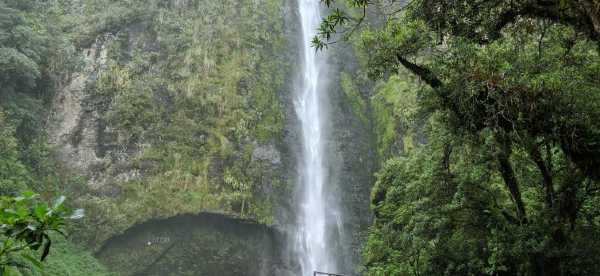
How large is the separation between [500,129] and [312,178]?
14403 mm

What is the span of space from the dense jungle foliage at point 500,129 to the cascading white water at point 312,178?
9.74 m

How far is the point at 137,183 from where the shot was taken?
59.5 feet

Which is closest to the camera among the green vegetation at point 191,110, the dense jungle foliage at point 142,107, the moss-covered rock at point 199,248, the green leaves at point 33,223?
the green leaves at point 33,223

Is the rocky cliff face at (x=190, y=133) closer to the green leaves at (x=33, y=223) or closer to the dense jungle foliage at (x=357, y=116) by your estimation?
the dense jungle foliage at (x=357, y=116)

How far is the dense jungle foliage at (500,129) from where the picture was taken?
18.4ft

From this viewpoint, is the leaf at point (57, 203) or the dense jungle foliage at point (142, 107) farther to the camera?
the dense jungle foliage at point (142, 107)

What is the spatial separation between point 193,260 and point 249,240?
2172 millimetres

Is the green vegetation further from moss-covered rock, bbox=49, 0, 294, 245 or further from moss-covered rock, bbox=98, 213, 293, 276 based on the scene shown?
moss-covered rock, bbox=98, 213, 293, 276

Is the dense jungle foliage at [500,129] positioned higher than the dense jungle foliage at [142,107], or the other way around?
the dense jungle foliage at [142,107]

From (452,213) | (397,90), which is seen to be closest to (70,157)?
(397,90)

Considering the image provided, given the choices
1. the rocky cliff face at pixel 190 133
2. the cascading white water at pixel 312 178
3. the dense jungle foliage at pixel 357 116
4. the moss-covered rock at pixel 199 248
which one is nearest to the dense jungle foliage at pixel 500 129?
the dense jungle foliage at pixel 357 116

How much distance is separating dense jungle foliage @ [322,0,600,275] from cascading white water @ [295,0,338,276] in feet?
32.0

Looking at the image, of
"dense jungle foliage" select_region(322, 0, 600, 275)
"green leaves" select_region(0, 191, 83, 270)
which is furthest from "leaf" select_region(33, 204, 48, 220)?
"dense jungle foliage" select_region(322, 0, 600, 275)

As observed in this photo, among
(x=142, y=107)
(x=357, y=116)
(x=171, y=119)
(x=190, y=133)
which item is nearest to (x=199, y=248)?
(x=190, y=133)
